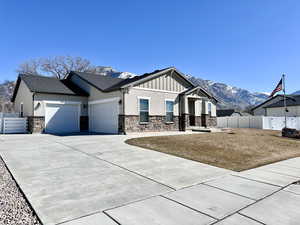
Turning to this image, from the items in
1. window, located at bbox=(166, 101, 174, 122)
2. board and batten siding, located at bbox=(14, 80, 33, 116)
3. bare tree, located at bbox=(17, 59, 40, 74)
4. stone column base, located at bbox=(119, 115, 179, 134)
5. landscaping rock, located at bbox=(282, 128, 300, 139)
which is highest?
bare tree, located at bbox=(17, 59, 40, 74)

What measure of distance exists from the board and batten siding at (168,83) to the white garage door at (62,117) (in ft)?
21.8

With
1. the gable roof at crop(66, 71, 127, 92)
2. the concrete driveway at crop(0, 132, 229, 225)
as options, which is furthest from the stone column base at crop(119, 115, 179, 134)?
the concrete driveway at crop(0, 132, 229, 225)

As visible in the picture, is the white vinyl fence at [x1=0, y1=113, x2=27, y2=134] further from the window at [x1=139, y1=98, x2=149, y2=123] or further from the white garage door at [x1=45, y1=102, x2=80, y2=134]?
the window at [x1=139, y1=98, x2=149, y2=123]

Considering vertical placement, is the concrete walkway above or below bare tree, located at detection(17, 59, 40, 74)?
below

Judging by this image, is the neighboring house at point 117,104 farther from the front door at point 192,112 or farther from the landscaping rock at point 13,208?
the landscaping rock at point 13,208

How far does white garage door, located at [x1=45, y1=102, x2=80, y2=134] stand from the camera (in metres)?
15.1

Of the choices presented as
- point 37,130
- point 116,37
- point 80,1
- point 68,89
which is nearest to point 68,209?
point 80,1

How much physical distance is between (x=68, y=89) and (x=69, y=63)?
2024 cm

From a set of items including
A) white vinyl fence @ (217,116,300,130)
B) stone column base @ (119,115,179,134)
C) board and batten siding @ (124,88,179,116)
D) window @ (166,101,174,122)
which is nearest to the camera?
stone column base @ (119,115,179,134)

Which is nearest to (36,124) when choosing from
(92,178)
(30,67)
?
(92,178)

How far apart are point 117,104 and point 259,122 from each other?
1911 cm

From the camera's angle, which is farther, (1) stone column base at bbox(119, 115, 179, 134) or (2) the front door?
(2) the front door

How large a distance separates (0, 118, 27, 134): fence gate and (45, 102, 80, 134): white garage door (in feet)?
7.07

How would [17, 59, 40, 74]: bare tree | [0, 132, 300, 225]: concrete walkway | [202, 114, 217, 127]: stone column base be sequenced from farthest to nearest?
[17, 59, 40, 74]: bare tree < [202, 114, 217, 127]: stone column base < [0, 132, 300, 225]: concrete walkway
